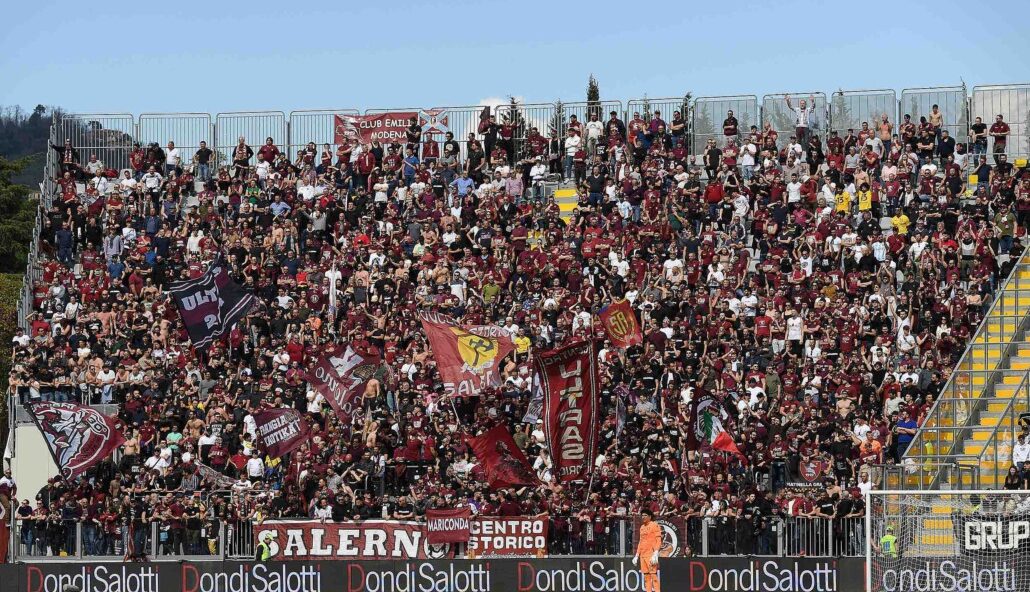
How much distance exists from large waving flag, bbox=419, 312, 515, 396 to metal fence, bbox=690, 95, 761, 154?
41.3 feet

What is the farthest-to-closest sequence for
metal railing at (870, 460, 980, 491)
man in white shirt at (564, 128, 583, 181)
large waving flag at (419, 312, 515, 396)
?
man in white shirt at (564, 128, 583, 181) → large waving flag at (419, 312, 515, 396) → metal railing at (870, 460, 980, 491)

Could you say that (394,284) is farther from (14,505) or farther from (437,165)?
(14,505)

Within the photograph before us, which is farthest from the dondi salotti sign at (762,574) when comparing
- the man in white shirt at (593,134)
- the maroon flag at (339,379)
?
the man in white shirt at (593,134)

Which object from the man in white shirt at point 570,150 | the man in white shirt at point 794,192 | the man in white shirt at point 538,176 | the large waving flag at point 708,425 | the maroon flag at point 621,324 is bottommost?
the large waving flag at point 708,425

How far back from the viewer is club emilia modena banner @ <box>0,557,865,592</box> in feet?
110

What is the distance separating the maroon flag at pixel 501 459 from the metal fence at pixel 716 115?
1581cm

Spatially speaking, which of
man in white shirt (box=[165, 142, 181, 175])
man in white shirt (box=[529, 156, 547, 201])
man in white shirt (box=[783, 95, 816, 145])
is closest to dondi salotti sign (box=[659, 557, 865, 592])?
man in white shirt (box=[783, 95, 816, 145])

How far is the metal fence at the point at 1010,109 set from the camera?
4578 centimetres

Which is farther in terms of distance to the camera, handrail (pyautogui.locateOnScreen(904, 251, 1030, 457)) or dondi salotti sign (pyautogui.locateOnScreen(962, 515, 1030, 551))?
handrail (pyautogui.locateOnScreen(904, 251, 1030, 457))

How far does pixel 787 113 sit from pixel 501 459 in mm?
16893

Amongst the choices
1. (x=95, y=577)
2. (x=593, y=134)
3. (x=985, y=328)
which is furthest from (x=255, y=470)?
(x=985, y=328)

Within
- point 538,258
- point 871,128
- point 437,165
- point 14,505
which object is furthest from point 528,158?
point 14,505

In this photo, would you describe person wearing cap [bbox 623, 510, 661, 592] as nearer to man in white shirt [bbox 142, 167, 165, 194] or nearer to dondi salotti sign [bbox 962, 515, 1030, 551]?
dondi salotti sign [bbox 962, 515, 1030, 551]

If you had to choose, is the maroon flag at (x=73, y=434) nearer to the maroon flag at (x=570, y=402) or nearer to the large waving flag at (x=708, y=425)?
the maroon flag at (x=570, y=402)
